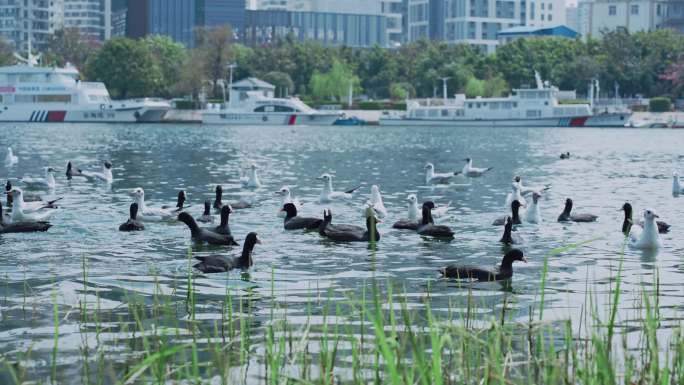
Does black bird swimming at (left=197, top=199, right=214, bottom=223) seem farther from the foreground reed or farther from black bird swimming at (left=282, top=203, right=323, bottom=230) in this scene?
the foreground reed

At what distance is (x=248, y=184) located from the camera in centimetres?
2991

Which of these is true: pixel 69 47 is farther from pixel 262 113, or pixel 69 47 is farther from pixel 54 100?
pixel 262 113

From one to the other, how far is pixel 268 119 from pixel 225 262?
97747 mm

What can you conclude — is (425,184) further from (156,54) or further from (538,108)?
(156,54)

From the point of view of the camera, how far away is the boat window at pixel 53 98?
110 m

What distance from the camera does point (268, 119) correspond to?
365 feet

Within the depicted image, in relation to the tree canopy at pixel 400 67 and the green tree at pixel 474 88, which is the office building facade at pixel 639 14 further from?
the green tree at pixel 474 88

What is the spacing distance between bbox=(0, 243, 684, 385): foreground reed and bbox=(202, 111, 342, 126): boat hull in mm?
98547

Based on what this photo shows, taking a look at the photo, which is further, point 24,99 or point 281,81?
point 281,81

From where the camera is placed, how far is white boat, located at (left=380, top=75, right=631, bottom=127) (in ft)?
334

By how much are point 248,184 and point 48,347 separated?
20268 mm

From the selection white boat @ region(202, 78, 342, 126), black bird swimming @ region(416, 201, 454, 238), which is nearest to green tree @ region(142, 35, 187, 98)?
white boat @ region(202, 78, 342, 126)

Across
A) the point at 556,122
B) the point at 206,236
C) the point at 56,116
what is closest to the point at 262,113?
the point at 56,116

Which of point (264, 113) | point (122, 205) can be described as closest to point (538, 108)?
point (264, 113)
